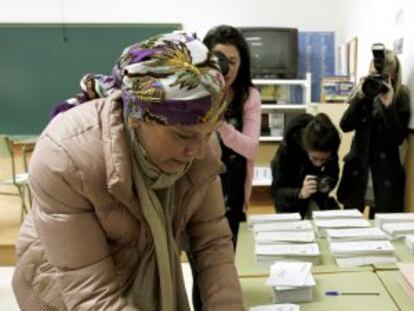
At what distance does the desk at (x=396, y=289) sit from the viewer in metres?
1.09

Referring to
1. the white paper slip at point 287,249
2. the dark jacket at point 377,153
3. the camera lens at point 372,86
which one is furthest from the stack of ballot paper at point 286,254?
the camera lens at point 372,86

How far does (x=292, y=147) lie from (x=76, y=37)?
2.90 m

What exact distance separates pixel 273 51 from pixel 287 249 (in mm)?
2897

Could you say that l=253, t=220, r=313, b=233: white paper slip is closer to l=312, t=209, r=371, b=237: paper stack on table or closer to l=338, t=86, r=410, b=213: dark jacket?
l=312, t=209, r=371, b=237: paper stack on table

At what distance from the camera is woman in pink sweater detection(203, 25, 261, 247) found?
1696 mm

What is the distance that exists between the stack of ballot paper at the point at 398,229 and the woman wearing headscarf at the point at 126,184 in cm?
83

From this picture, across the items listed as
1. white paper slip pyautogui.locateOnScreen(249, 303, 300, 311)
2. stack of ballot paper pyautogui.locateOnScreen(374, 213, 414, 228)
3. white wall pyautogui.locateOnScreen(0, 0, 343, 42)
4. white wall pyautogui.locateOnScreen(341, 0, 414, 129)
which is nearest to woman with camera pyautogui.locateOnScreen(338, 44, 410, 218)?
white wall pyautogui.locateOnScreen(341, 0, 414, 129)

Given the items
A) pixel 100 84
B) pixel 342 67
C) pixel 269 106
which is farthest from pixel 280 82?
pixel 100 84

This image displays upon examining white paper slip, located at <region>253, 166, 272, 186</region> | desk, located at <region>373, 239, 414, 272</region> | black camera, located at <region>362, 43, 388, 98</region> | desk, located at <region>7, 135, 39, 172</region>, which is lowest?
white paper slip, located at <region>253, 166, 272, 186</region>

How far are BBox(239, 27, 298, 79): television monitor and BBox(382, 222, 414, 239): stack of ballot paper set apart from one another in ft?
8.42

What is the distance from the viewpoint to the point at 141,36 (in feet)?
13.9

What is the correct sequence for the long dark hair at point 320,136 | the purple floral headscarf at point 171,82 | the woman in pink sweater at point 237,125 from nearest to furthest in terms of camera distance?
the purple floral headscarf at point 171,82 → the woman in pink sweater at point 237,125 → the long dark hair at point 320,136

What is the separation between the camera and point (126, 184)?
77cm

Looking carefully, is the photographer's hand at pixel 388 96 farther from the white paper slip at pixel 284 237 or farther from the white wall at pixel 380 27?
the white paper slip at pixel 284 237
